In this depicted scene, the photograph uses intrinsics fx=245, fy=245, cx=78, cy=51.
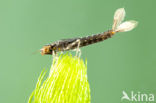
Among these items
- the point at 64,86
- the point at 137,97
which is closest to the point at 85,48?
the point at 137,97

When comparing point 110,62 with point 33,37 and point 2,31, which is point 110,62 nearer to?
point 33,37

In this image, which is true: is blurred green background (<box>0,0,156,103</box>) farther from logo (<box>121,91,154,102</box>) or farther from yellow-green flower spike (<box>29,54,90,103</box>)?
yellow-green flower spike (<box>29,54,90,103</box>)

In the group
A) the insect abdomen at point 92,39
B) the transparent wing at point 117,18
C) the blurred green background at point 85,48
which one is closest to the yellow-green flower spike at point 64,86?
the insect abdomen at point 92,39

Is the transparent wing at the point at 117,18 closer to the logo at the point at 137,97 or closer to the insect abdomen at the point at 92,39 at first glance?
the insect abdomen at the point at 92,39

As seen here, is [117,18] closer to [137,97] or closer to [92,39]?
[92,39]

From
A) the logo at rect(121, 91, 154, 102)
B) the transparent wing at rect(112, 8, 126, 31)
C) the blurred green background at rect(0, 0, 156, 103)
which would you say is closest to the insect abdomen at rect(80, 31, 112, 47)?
the transparent wing at rect(112, 8, 126, 31)

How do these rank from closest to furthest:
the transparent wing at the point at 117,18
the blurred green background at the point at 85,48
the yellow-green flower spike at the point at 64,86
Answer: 1. the yellow-green flower spike at the point at 64,86
2. the transparent wing at the point at 117,18
3. the blurred green background at the point at 85,48

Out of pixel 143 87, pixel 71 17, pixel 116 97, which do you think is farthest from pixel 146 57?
pixel 71 17
